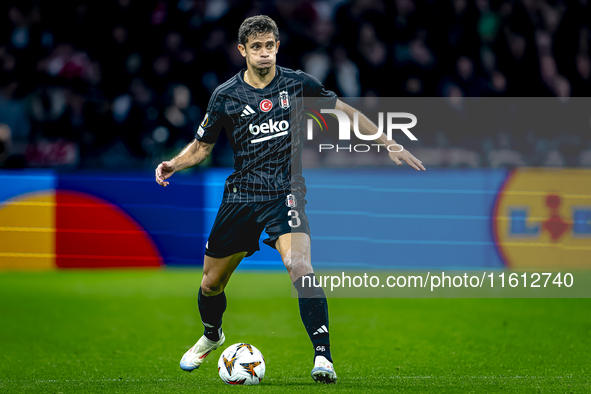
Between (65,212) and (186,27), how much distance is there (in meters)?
3.32

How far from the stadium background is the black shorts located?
812 mm

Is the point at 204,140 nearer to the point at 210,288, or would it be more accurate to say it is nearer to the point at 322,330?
the point at 210,288

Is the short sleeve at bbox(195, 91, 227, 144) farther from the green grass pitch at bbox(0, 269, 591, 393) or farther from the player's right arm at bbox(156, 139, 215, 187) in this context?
the green grass pitch at bbox(0, 269, 591, 393)

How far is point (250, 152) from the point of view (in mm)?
4543

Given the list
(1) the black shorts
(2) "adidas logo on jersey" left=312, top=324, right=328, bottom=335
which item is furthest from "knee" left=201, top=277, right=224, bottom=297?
(2) "adidas logo on jersey" left=312, top=324, right=328, bottom=335

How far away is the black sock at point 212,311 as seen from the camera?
4.83 metres

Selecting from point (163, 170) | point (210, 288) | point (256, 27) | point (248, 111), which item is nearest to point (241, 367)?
point (210, 288)

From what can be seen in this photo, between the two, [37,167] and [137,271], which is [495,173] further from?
[37,167]

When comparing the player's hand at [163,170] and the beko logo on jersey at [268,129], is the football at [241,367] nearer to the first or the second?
the player's hand at [163,170]

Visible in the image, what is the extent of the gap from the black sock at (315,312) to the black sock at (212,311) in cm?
74

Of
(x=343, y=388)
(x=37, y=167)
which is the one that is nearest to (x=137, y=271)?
(x=37, y=167)

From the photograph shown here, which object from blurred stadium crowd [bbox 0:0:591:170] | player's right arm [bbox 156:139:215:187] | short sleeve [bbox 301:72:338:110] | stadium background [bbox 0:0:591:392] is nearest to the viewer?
player's right arm [bbox 156:139:215:187]

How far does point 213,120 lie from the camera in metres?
4.60

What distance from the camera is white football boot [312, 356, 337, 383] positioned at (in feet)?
13.7
